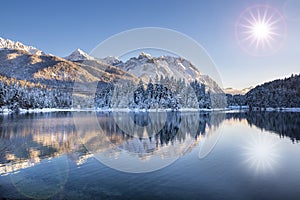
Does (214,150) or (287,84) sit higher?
(287,84)

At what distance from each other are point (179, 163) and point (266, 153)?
12.6m

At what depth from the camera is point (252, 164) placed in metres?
22.0

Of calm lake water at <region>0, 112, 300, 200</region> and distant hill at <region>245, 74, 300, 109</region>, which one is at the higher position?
distant hill at <region>245, 74, 300, 109</region>

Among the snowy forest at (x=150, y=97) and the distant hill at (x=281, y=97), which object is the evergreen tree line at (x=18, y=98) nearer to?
the snowy forest at (x=150, y=97)

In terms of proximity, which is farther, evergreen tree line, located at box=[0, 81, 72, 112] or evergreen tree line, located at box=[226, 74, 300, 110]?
evergreen tree line, located at box=[226, 74, 300, 110]

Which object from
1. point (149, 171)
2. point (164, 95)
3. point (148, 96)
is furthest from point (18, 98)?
point (149, 171)

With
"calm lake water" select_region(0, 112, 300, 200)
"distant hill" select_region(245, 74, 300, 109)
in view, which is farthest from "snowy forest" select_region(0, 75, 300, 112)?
"calm lake water" select_region(0, 112, 300, 200)

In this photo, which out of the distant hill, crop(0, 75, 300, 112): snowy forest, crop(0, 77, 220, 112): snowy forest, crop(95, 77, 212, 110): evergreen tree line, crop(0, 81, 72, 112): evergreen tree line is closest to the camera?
crop(0, 81, 72, 112): evergreen tree line

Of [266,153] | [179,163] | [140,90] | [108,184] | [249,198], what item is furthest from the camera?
[140,90]

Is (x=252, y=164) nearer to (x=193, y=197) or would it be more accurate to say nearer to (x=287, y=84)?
(x=193, y=197)

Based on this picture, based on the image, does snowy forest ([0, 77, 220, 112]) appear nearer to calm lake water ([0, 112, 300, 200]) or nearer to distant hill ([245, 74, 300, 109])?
distant hill ([245, 74, 300, 109])

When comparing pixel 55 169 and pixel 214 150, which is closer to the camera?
pixel 55 169

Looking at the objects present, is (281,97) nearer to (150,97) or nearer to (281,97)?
(281,97)

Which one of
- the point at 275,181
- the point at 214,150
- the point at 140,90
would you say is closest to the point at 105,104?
the point at 140,90
